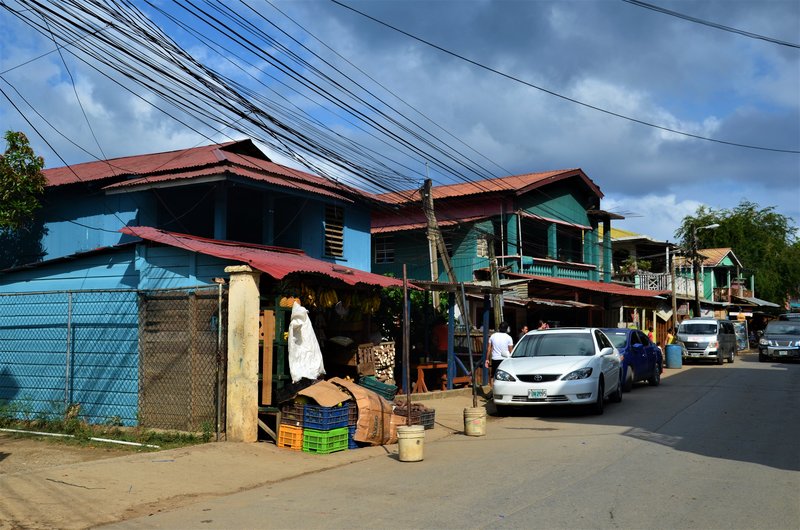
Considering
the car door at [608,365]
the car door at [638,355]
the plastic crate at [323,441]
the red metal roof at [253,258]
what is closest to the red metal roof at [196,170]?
the red metal roof at [253,258]

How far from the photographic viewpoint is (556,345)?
14.9 metres

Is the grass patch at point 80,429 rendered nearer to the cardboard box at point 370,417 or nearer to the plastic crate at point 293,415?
the plastic crate at point 293,415

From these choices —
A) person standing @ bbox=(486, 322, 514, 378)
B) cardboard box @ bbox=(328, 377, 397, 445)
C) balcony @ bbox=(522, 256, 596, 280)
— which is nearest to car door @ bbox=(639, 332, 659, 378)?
person standing @ bbox=(486, 322, 514, 378)

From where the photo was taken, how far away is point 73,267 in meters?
13.7

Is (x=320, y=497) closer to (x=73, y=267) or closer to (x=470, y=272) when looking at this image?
(x=73, y=267)

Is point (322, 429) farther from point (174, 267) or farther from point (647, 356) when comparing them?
point (647, 356)

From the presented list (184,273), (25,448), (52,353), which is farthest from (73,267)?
(25,448)

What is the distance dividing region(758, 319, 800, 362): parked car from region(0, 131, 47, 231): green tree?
97.8ft

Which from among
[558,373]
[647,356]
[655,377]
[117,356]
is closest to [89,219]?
[117,356]

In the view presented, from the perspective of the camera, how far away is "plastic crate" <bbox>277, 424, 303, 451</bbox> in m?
10.1

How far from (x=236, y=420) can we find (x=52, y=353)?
428cm

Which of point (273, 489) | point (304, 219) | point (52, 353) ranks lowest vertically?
point (273, 489)

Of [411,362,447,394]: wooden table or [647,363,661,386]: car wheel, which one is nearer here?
[411,362,447,394]: wooden table

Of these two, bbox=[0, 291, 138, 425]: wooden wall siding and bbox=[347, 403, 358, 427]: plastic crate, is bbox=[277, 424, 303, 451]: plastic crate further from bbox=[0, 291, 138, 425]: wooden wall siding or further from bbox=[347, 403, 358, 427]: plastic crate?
bbox=[0, 291, 138, 425]: wooden wall siding
